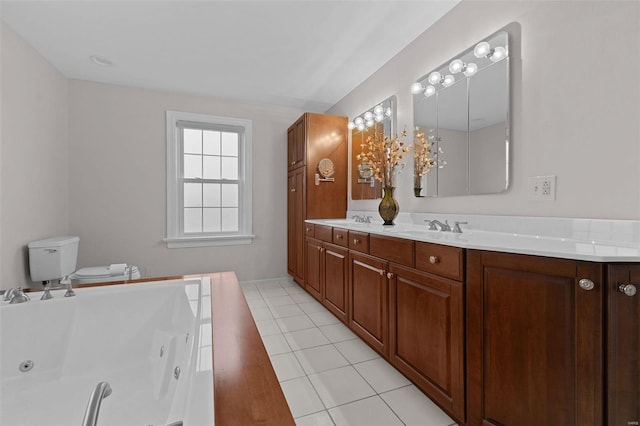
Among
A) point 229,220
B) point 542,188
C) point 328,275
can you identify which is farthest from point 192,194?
point 542,188

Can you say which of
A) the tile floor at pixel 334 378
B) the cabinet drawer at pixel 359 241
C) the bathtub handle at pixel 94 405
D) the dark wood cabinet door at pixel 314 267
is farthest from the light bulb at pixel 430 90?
the bathtub handle at pixel 94 405

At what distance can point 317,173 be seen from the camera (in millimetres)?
3350

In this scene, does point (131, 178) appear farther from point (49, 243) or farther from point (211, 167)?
point (49, 243)

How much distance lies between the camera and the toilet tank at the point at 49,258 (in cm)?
244

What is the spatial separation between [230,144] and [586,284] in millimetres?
3734

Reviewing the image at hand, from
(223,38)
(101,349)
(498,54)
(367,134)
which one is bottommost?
(101,349)

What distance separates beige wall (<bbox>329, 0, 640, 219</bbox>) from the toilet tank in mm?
3425

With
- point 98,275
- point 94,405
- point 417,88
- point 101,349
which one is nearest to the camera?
point 94,405

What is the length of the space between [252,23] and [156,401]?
8.29 ft

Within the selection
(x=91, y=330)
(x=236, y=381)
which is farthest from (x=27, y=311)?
(x=236, y=381)

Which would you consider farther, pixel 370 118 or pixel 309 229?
pixel 309 229

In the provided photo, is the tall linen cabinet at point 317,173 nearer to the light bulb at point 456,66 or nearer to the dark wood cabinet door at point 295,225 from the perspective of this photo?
the dark wood cabinet door at point 295,225

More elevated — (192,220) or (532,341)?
(192,220)

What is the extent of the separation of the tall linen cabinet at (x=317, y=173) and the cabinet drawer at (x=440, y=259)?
6.31ft
